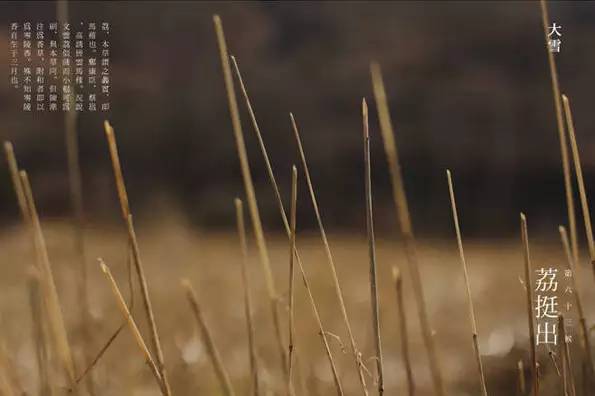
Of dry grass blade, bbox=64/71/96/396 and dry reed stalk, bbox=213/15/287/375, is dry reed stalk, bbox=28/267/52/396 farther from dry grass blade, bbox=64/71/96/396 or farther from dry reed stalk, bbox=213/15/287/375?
dry reed stalk, bbox=213/15/287/375

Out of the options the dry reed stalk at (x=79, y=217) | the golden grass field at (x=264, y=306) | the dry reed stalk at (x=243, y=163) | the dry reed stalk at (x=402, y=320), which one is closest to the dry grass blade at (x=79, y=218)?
the dry reed stalk at (x=79, y=217)

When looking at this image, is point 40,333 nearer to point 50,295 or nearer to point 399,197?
point 50,295

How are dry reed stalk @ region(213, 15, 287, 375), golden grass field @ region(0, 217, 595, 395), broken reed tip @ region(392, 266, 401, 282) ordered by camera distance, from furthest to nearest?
golden grass field @ region(0, 217, 595, 395), dry reed stalk @ region(213, 15, 287, 375), broken reed tip @ region(392, 266, 401, 282)

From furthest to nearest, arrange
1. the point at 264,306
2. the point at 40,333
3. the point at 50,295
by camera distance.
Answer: the point at 264,306, the point at 40,333, the point at 50,295

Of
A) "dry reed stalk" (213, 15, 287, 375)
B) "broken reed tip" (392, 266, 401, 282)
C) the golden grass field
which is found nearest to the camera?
"broken reed tip" (392, 266, 401, 282)

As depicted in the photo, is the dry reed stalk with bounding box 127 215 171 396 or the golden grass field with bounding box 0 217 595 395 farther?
the golden grass field with bounding box 0 217 595 395

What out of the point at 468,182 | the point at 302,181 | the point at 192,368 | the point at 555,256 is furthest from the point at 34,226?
the point at 468,182

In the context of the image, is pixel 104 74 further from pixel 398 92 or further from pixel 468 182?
pixel 468 182

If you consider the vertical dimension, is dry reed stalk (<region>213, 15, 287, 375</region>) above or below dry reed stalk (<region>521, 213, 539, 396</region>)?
above

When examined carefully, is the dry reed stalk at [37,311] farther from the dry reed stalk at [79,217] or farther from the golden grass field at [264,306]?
the golden grass field at [264,306]

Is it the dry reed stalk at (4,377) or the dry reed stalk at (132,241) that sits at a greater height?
the dry reed stalk at (132,241)

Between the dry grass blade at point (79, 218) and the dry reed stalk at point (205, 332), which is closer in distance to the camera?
the dry reed stalk at point (205, 332)

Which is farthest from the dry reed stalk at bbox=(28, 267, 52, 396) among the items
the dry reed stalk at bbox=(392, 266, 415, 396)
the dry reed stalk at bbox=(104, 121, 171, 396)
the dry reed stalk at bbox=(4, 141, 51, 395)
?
the dry reed stalk at bbox=(392, 266, 415, 396)

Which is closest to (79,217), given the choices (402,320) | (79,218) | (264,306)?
(79,218)
